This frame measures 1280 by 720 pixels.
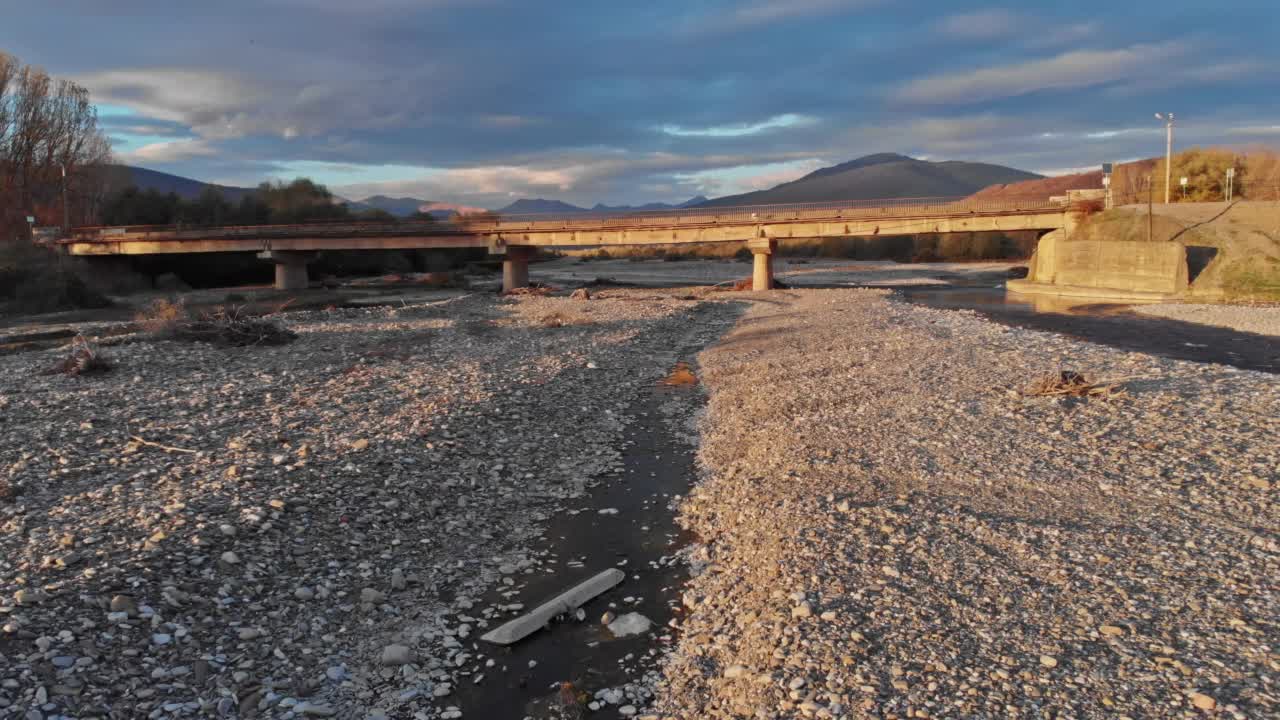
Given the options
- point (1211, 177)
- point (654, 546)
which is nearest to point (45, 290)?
point (654, 546)

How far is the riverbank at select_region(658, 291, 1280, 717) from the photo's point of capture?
719 centimetres

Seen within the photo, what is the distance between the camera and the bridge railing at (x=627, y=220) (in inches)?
2362

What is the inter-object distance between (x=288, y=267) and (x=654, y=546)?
6918 centimetres

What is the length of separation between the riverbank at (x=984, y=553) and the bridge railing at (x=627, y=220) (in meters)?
42.2

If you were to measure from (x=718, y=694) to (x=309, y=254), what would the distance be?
2943 inches

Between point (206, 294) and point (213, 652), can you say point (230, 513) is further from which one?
point (206, 294)

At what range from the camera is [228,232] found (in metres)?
69.6

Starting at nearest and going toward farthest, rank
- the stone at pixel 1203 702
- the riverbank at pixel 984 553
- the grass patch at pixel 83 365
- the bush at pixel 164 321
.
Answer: the stone at pixel 1203 702 → the riverbank at pixel 984 553 → the grass patch at pixel 83 365 → the bush at pixel 164 321

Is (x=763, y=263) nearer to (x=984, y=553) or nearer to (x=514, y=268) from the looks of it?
(x=514, y=268)

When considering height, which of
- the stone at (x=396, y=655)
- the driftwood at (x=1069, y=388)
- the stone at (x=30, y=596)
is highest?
the driftwood at (x=1069, y=388)

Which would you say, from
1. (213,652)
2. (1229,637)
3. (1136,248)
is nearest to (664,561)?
(213,652)

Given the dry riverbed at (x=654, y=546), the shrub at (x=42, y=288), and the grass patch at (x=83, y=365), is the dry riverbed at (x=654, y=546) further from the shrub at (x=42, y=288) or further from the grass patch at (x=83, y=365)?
the shrub at (x=42, y=288)

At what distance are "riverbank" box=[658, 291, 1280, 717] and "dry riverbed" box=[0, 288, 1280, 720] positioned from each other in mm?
48

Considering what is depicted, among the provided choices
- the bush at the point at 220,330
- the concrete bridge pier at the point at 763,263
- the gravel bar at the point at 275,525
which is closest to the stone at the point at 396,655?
the gravel bar at the point at 275,525
